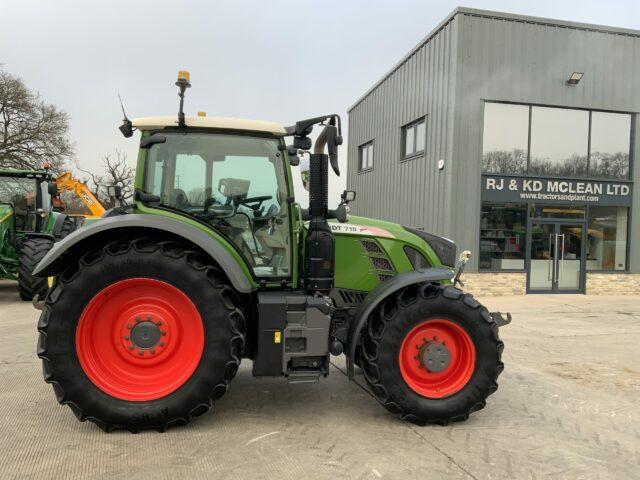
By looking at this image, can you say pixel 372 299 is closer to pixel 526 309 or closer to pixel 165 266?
pixel 165 266

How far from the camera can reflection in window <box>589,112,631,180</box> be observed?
12250mm

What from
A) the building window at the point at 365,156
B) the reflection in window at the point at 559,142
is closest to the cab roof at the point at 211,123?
the reflection in window at the point at 559,142

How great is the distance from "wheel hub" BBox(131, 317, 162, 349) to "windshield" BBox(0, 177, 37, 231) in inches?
325

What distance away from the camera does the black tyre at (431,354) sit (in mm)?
3674

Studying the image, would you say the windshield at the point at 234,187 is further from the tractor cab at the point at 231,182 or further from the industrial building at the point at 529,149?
the industrial building at the point at 529,149

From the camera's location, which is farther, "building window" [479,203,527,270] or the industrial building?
"building window" [479,203,527,270]

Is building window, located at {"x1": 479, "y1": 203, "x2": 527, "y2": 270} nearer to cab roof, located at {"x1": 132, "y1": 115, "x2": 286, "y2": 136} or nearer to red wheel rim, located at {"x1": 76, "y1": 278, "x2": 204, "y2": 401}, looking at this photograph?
cab roof, located at {"x1": 132, "y1": 115, "x2": 286, "y2": 136}

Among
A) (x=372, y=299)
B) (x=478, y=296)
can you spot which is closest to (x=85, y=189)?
(x=478, y=296)

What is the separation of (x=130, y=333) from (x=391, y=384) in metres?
1.93

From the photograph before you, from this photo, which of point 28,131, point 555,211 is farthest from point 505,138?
point 28,131

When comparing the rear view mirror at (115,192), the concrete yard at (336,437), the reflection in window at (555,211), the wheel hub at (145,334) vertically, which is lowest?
the concrete yard at (336,437)

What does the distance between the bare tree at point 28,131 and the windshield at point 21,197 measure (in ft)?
54.9

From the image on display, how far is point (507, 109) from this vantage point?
11.6m

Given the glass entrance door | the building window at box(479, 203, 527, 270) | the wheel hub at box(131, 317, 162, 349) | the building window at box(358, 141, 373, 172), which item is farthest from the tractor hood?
the building window at box(358, 141, 373, 172)
